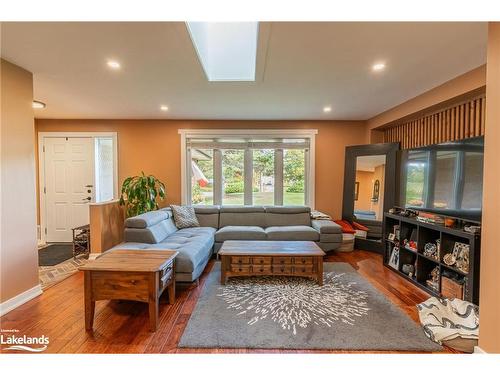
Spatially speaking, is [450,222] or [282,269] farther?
[282,269]

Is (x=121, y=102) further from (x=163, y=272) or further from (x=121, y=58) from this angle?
(x=163, y=272)

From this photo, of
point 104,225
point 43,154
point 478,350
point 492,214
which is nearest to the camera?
point 492,214

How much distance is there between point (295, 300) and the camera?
2467 mm

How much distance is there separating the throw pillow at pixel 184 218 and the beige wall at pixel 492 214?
3629 millimetres

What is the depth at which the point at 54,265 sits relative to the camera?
11.5ft

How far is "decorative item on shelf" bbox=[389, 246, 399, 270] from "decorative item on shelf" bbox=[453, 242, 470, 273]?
88cm

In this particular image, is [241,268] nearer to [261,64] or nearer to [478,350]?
[478,350]

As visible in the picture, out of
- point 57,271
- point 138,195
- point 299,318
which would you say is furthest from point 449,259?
point 57,271

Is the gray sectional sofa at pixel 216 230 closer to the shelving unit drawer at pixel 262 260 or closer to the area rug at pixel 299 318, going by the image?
the area rug at pixel 299 318

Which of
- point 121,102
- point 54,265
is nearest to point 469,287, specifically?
point 121,102

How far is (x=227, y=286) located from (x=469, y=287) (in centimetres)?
233

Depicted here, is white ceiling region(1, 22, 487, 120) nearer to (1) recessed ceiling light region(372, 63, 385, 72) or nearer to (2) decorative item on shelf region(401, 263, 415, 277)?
(1) recessed ceiling light region(372, 63, 385, 72)

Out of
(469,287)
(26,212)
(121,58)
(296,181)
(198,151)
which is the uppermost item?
(121,58)

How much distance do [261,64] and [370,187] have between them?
302 centimetres
